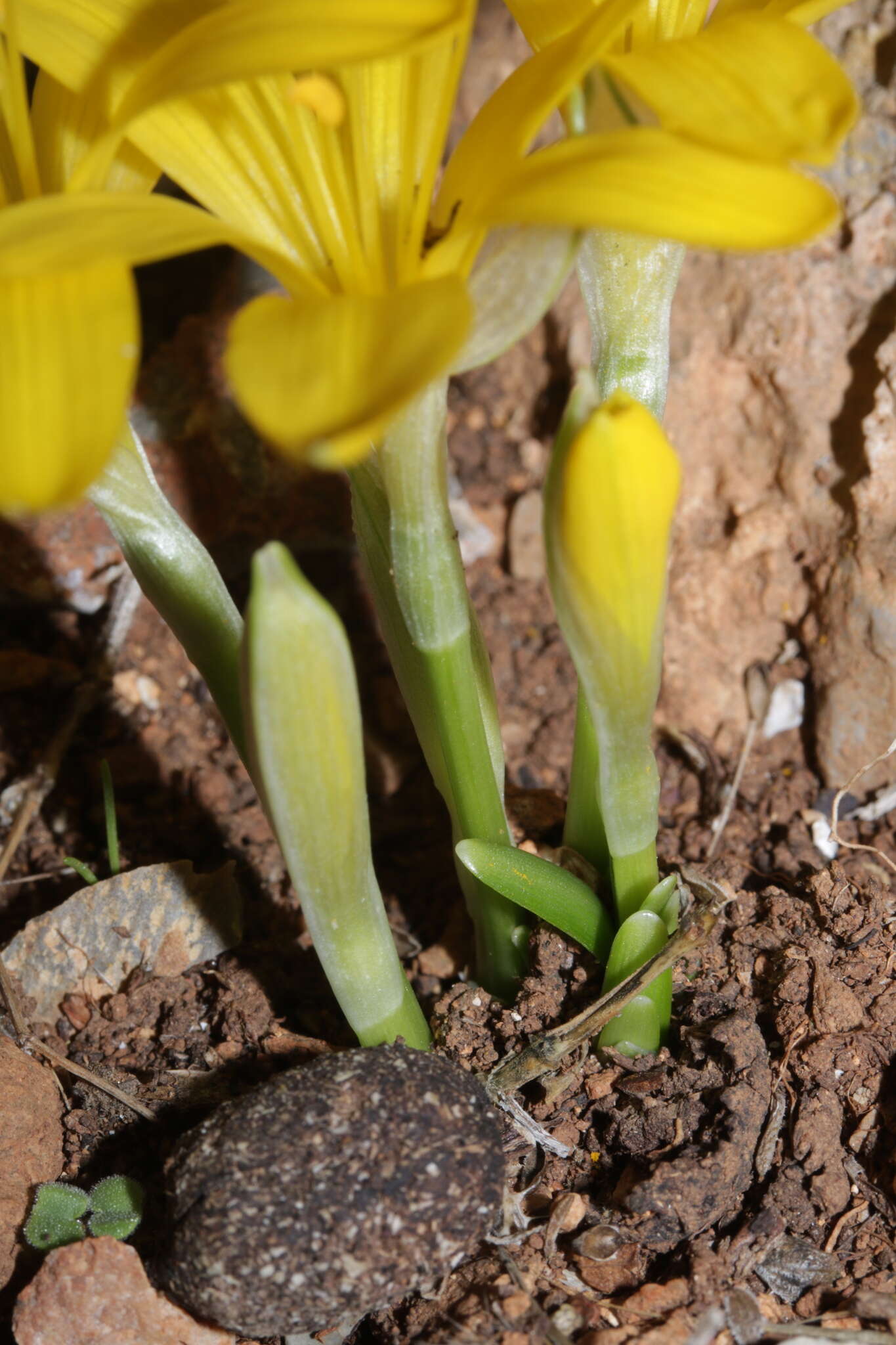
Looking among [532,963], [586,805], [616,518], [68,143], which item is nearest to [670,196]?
[616,518]

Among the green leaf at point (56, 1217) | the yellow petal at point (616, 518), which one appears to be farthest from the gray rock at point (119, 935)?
the yellow petal at point (616, 518)

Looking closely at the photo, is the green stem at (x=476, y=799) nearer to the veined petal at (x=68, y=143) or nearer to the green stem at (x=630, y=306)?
the green stem at (x=630, y=306)

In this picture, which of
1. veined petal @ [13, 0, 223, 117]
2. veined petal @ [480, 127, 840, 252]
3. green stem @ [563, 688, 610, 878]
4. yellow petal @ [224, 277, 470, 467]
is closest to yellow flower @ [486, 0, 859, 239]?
veined petal @ [480, 127, 840, 252]

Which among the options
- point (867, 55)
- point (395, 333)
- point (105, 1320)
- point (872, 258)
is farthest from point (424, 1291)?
point (867, 55)

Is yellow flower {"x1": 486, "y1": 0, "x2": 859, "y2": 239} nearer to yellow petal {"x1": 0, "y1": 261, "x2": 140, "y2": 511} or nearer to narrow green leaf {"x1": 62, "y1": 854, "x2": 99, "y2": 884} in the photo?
yellow petal {"x1": 0, "y1": 261, "x2": 140, "y2": 511}

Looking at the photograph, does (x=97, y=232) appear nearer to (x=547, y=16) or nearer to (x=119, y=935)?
(x=547, y=16)

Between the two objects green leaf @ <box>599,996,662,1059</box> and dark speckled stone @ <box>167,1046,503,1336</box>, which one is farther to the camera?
green leaf @ <box>599,996,662,1059</box>

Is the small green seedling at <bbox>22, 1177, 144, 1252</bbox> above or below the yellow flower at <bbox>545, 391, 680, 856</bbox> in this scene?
below
